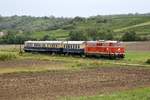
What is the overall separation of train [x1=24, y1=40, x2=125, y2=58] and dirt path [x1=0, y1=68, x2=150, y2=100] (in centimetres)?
2394

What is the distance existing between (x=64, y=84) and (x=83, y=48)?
139ft

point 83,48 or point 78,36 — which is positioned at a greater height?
point 78,36

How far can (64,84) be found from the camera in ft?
121

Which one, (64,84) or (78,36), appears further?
(78,36)

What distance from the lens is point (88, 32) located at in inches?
5773

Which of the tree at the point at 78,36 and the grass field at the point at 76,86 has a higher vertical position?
the tree at the point at 78,36

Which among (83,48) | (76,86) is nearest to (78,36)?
(83,48)

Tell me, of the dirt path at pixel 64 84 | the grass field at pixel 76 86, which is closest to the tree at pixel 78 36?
the grass field at pixel 76 86

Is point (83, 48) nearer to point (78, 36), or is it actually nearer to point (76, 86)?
point (76, 86)

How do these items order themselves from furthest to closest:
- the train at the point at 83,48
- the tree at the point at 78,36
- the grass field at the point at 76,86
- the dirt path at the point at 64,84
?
the tree at the point at 78,36
the train at the point at 83,48
the dirt path at the point at 64,84
the grass field at the point at 76,86

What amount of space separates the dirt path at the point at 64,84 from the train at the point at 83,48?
23940 mm

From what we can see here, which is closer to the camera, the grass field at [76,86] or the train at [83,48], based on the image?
the grass field at [76,86]

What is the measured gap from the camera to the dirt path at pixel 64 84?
102 feet

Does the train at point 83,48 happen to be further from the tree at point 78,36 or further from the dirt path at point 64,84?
the tree at point 78,36
